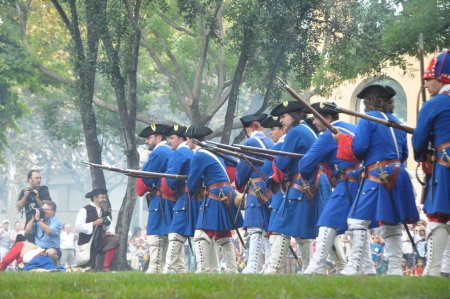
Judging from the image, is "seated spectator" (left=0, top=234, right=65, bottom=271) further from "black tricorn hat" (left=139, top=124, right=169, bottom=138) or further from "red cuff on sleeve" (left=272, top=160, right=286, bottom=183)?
"red cuff on sleeve" (left=272, top=160, right=286, bottom=183)

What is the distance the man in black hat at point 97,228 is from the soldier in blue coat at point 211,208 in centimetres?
697

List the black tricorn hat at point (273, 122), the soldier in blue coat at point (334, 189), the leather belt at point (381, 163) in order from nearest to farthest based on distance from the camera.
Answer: the leather belt at point (381, 163)
the soldier in blue coat at point (334, 189)
the black tricorn hat at point (273, 122)

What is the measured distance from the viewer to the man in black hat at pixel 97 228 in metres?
23.4

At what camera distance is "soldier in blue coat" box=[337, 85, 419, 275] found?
502 inches

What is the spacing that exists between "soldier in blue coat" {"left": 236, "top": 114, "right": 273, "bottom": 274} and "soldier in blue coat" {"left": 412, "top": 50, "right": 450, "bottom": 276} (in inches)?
184

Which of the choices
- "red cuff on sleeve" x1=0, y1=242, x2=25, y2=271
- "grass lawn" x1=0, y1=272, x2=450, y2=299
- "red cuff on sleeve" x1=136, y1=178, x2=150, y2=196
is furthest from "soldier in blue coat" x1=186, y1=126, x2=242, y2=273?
"red cuff on sleeve" x1=0, y1=242, x2=25, y2=271

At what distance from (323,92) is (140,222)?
146 ft

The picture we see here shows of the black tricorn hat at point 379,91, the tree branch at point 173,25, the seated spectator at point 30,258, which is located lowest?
the seated spectator at point 30,258

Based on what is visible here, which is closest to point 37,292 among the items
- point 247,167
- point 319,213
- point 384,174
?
point 384,174

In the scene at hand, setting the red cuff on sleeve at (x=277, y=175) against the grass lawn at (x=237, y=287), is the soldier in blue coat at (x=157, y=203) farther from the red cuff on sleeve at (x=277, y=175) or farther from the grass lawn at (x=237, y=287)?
the grass lawn at (x=237, y=287)

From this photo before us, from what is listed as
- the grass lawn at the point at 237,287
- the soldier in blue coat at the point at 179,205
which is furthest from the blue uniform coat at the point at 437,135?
the soldier in blue coat at the point at 179,205

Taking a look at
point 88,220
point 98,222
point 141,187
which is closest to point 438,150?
point 141,187

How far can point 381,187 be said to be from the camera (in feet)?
41.8

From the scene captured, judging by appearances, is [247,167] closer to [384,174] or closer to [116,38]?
[384,174]
